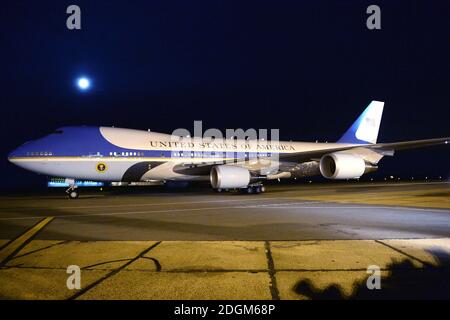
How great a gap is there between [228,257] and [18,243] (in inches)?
175

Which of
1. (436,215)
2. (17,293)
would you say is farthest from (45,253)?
(436,215)

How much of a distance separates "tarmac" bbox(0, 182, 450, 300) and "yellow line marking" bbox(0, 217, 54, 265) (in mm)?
22

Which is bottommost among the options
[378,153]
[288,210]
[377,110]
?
[288,210]

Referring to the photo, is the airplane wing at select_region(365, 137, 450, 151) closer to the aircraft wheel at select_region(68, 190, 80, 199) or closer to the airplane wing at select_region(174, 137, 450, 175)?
the airplane wing at select_region(174, 137, 450, 175)

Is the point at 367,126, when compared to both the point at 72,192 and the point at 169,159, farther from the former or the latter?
the point at 72,192

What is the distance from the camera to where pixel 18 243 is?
7.98 m

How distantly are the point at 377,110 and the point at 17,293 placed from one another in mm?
27668

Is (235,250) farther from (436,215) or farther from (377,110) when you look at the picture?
(377,110)

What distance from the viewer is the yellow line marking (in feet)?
22.6

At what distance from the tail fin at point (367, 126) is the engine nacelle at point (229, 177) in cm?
1272

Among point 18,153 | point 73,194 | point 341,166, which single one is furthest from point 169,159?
point 341,166

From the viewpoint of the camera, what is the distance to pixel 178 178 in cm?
2286

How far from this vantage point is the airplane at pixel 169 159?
773 inches

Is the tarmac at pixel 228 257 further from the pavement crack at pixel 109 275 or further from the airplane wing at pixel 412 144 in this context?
the airplane wing at pixel 412 144
